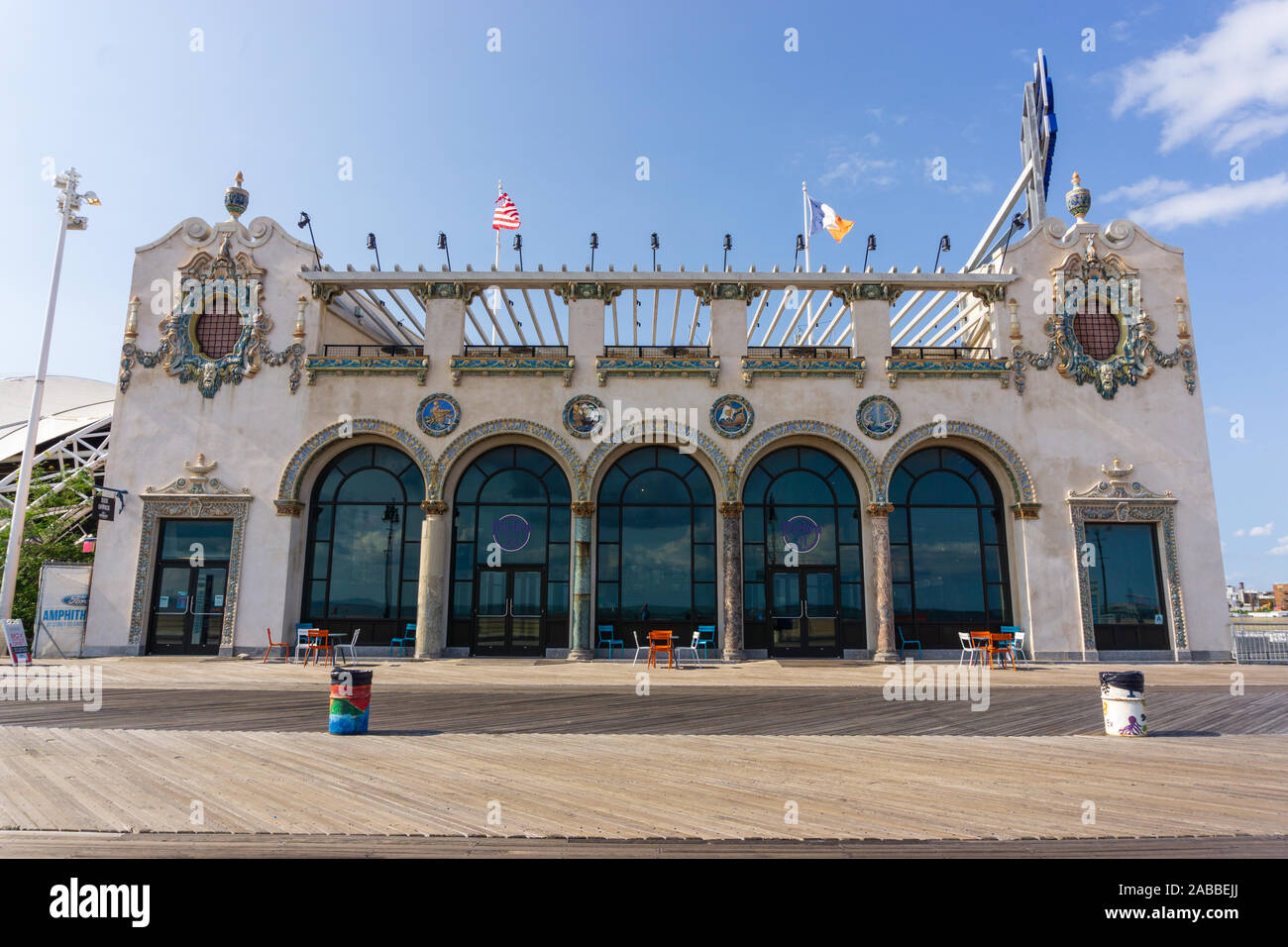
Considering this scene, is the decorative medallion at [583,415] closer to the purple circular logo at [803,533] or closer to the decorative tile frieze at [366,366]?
the decorative tile frieze at [366,366]

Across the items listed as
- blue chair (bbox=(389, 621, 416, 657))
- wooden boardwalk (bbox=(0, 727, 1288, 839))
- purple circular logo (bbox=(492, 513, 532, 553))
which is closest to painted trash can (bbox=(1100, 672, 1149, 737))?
wooden boardwalk (bbox=(0, 727, 1288, 839))

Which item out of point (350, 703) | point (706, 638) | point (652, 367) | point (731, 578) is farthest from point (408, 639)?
point (350, 703)

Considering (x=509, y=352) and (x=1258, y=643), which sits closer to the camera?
(x=1258, y=643)

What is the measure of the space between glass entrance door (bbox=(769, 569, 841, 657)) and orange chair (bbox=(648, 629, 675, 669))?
375 centimetres

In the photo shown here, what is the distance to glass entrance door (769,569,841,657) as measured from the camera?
22.5m

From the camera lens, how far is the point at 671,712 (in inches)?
464

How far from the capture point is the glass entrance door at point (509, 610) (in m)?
22.7

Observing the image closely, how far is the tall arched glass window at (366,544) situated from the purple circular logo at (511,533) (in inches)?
105

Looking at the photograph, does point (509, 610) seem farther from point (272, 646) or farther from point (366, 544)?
point (272, 646)

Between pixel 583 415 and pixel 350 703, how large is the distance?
14671mm

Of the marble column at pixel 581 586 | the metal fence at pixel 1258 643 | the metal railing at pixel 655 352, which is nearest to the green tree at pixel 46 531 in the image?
the marble column at pixel 581 586

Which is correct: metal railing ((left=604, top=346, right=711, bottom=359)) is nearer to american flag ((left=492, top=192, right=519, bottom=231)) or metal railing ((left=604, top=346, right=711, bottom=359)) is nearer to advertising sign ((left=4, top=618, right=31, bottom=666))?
american flag ((left=492, top=192, right=519, bottom=231))
